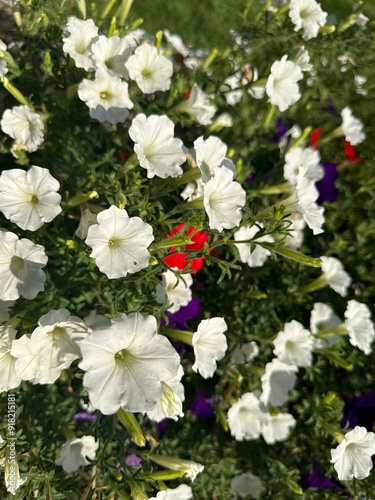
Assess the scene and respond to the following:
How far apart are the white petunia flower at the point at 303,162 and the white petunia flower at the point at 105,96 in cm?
71

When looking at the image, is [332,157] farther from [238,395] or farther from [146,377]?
[146,377]

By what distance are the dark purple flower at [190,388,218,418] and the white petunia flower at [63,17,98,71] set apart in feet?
4.73

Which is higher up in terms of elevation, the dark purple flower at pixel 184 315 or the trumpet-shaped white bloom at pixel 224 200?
the trumpet-shaped white bloom at pixel 224 200

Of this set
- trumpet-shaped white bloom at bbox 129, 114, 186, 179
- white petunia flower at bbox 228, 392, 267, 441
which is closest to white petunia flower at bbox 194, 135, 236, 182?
trumpet-shaped white bloom at bbox 129, 114, 186, 179

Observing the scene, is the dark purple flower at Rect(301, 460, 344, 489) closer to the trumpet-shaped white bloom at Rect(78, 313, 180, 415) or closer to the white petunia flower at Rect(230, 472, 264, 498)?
the white petunia flower at Rect(230, 472, 264, 498)

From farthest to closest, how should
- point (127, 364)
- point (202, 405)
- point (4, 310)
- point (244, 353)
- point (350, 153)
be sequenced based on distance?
point (350, 153)
point (202, 405)
point (244, 353)
point (4, 310)
point (127, 364)

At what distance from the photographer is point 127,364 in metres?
1.34

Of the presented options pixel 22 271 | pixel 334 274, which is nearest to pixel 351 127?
pixel 334 274

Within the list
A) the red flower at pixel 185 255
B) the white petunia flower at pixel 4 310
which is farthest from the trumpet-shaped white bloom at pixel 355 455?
the white petunia flower at pixel 4 310

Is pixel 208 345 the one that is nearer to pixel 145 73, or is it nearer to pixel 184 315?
pixel 184 315

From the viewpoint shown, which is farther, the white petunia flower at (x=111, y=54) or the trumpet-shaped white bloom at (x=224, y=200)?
the white petunia flower at (x=111, y=54)

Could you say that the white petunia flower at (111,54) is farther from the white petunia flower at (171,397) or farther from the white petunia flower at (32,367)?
the white petunia flower at (171,397)

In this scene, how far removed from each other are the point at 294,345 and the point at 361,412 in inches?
23.4

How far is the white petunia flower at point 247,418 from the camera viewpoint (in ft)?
6.66
